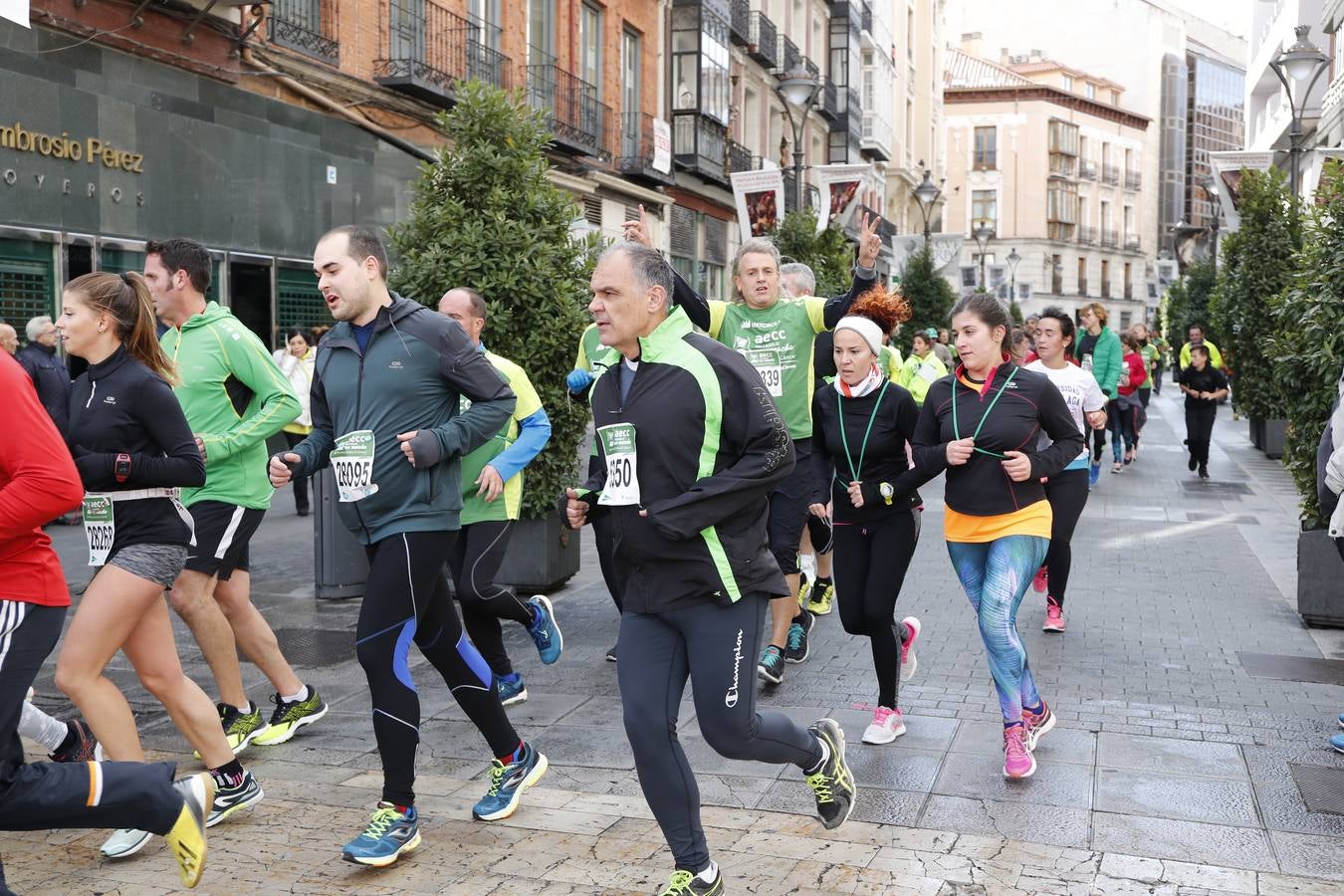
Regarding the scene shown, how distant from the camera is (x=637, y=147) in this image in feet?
88.9

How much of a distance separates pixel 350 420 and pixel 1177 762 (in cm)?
335

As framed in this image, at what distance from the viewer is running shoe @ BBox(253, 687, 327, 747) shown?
224 inches

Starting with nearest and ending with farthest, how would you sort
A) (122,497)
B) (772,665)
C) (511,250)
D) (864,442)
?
(122,497) < (864,442) < (772,665) < (511,250)

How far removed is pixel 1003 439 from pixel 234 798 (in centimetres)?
307

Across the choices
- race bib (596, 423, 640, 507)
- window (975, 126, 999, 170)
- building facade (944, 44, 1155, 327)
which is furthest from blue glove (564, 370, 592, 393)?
window (975, 126, 999, 170)

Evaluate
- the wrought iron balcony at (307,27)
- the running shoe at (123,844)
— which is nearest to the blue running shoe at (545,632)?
the running shoe at (123,844)

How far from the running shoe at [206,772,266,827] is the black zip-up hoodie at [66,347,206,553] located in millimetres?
870

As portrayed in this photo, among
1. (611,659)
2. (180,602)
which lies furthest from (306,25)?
(180,602)

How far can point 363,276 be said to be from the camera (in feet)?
14.8

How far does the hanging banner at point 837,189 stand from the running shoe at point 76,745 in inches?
647

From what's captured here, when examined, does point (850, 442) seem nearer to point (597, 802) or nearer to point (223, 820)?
point (597, 802)

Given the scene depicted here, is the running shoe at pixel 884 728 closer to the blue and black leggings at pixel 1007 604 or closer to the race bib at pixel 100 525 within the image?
the blue and black leggings at pixel 1007 604

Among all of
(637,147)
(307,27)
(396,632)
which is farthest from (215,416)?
(637,147)

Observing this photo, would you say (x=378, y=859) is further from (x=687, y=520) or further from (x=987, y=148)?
(x=987, y=148)
